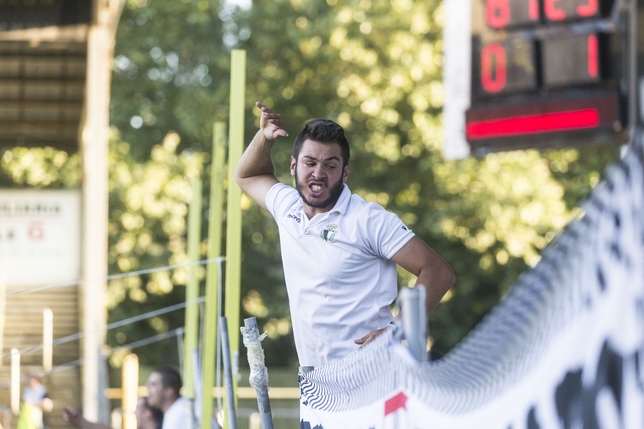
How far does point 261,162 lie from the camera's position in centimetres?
382

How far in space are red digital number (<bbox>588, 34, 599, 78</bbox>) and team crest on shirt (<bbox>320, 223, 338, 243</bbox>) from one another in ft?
14.8

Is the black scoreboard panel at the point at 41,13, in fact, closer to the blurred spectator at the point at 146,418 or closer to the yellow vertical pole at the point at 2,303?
the yellow vertical pole at the point at 2,303

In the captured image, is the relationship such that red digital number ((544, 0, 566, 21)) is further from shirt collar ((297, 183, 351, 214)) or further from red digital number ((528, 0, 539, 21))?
shirt collar ((297, 183, 351, 214))

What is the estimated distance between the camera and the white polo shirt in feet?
10.6

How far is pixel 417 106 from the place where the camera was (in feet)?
55.9

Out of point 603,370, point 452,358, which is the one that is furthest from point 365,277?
point 603,370

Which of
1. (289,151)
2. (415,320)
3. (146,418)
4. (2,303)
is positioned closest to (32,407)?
(146,418)

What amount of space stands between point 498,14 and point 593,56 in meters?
0.83

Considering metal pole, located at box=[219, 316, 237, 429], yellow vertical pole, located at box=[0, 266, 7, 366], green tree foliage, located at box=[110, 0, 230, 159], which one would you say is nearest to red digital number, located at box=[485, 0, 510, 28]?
metal pole, located at box=[219, 316, 237, 429]

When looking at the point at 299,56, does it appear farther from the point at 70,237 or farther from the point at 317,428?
the point at 317,428

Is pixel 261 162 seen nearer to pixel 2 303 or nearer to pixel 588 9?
pixel 588 9

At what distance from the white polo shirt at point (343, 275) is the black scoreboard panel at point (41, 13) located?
859 centimetres

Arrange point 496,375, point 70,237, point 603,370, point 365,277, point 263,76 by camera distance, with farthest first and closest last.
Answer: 1. point 263,76
2. point 70,237
3. point 365,277
4. point 496,375
5. point 603,370

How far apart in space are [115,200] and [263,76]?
310 centimetres
